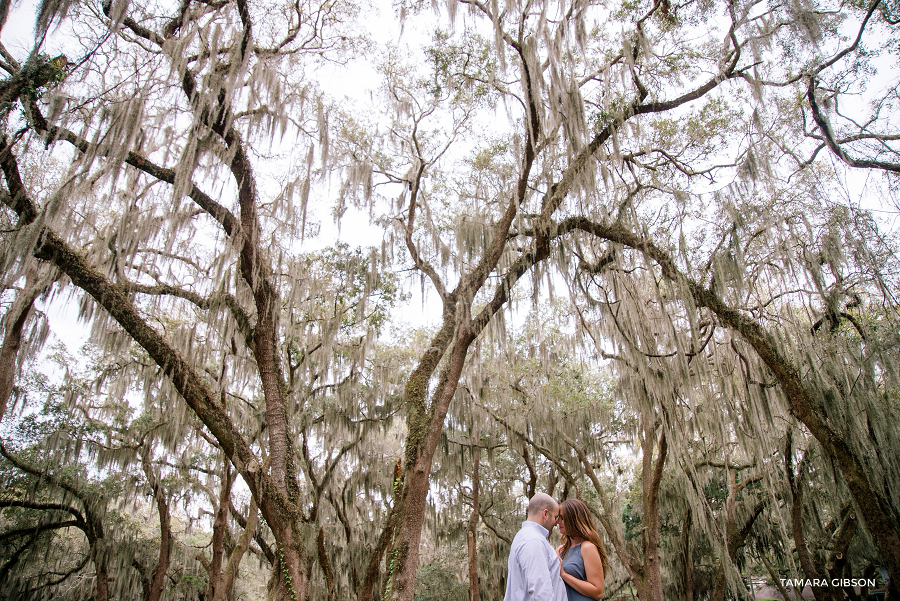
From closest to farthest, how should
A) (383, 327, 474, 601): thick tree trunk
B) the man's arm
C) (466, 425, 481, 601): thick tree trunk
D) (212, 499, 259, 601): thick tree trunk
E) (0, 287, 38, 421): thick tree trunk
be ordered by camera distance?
the man's arm < (383, 327, 474, 601): thick tree trunk < (0, 287, 38, 421): thick tree trunk < (212, 499, 259, 601): thick tree trunk < (466, 425, 481, 601): thick tree trunk

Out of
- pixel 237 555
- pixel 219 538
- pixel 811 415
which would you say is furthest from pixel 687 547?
pixel 219 538

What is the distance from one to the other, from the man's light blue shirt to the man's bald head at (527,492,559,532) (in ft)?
0.12

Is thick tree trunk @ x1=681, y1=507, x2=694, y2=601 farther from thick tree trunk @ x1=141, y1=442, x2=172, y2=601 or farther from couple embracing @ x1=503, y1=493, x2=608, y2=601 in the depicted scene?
thick tree trunk @ x1=141, y1=442, x2=172, y2=601

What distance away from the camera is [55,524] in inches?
355

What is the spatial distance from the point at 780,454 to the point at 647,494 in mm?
2373

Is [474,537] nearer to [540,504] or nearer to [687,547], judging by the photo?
[687,547]

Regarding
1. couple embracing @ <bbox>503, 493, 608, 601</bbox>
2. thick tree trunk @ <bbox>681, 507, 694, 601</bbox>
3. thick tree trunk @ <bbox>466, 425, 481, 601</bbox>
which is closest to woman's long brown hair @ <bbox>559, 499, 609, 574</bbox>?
couple embracing @ <bbox>503, 493, 608, 601</bbox>

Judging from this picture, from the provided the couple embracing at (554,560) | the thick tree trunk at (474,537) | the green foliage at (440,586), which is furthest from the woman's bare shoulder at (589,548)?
the green foliage at (440,586)

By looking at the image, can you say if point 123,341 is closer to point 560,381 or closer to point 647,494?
point 560,381

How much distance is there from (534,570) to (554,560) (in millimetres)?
174

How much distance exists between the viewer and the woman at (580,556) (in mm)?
2416

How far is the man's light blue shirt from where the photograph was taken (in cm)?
229

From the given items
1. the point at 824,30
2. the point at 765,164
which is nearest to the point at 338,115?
the point at 765,164

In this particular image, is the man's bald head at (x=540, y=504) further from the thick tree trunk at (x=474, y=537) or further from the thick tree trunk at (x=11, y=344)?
the thick tree trunk at (x=474, y=537)
